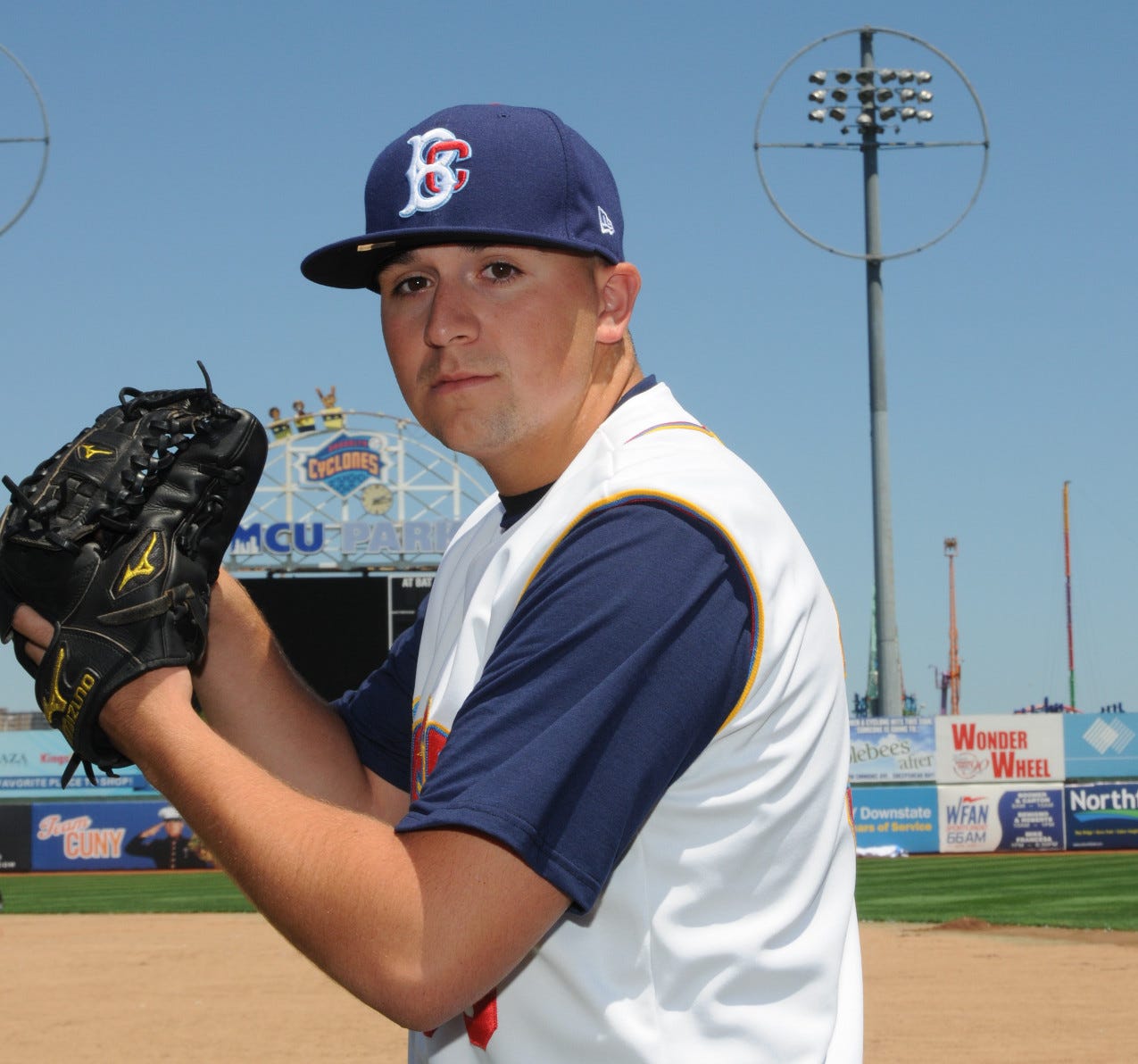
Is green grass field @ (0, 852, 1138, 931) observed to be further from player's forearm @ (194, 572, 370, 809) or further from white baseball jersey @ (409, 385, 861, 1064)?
white baseball jersey @ (409, 385, 861, 1064)

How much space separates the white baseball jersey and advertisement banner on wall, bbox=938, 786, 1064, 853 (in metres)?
22.0

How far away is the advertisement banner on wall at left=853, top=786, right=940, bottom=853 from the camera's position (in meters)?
22.5

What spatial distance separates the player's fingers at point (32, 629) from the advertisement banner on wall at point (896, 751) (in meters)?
21.7

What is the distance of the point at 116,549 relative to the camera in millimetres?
1860

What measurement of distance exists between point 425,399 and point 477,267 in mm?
186

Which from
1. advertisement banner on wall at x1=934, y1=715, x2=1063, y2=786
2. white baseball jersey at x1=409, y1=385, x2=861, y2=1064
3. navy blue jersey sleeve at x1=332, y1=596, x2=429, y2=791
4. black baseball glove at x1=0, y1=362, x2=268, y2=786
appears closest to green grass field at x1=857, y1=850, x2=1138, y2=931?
advertisement banner on wall at x1=934, y1=715, x2=1063, y2=786

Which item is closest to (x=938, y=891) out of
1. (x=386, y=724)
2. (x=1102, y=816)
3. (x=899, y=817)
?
(x=899, y=817)

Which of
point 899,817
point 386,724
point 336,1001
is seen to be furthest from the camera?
point 899,817

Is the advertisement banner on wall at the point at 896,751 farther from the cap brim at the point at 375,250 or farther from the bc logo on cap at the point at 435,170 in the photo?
the bc logo on cap at the point at 435,170

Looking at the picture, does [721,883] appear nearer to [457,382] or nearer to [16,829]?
[457,382]

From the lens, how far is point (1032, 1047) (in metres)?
7.97

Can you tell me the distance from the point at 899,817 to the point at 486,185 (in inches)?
869

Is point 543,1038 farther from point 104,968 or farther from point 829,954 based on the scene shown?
point 104,968

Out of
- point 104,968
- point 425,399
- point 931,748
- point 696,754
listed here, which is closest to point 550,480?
point 425,399
